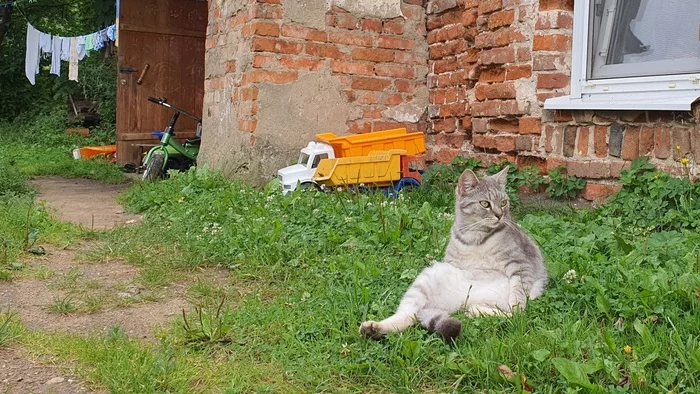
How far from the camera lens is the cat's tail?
2490 mm

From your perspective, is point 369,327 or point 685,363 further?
point 369,327

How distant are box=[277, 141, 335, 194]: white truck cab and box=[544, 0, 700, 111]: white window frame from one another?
1964 millimetres

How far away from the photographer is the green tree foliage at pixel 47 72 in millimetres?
15719

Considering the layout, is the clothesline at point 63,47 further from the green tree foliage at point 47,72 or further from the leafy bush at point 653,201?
the leafy bush at point 653,201

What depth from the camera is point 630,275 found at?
9.37 ft

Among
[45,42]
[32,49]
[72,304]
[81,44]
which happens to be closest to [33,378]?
[72,304]

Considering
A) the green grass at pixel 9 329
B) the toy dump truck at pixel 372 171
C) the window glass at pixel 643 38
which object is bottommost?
the green grass at pixel 9 329

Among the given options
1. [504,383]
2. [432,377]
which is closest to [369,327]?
[432,377]

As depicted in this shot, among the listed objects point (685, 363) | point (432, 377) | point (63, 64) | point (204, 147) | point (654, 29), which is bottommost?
point (432, 377)

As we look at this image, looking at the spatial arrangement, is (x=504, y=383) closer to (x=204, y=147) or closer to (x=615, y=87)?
(x=615, y=87)

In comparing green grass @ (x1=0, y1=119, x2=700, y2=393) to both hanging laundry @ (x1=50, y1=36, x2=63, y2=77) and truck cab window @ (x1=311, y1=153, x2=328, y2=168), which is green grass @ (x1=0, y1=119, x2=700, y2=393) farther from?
hanging laundry @ (x1=50, y1=36, x2=63, y2=77)

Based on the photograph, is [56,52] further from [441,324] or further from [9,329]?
[441,324]

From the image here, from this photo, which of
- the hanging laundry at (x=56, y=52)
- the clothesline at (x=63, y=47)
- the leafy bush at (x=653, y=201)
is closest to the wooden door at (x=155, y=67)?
→ the clothesline at (x=63, y=47)

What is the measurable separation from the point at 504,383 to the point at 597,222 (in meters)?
2.35
